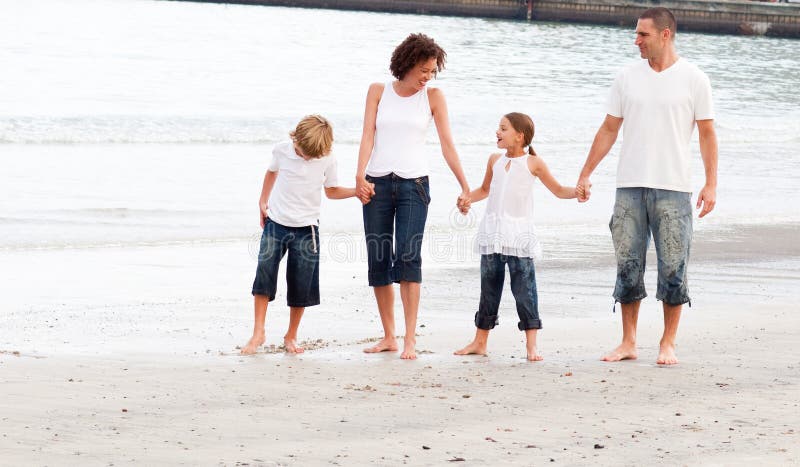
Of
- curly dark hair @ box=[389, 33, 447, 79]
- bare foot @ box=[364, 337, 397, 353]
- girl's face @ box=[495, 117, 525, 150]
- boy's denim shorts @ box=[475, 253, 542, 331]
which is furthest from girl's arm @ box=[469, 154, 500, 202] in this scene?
bare foot @ box=[364, 337, 397, 353]

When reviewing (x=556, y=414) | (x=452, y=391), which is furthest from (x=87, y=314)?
(x=556, y=414)

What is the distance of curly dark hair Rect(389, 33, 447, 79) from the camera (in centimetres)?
524

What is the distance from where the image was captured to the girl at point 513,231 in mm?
5285

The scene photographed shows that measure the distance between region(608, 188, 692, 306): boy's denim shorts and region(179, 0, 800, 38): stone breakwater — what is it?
60.9 metres

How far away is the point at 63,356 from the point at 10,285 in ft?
6.70

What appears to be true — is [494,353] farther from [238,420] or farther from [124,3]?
[124,3]

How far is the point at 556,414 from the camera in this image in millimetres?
4219

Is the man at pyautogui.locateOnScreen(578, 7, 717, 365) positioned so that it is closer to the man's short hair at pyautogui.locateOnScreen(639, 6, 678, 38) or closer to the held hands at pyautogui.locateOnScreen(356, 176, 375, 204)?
the man's short hair at pyautogui.locateOnScreen(639, 6, 678, 38)

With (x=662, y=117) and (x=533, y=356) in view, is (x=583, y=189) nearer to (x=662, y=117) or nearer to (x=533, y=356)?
(x=662, y=117)

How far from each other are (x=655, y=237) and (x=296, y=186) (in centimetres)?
173

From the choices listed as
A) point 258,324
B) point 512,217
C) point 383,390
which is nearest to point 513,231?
point 512,217

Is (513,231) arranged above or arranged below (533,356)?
above

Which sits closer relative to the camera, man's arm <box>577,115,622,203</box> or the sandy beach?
the sandy beach

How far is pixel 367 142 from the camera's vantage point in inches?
211
